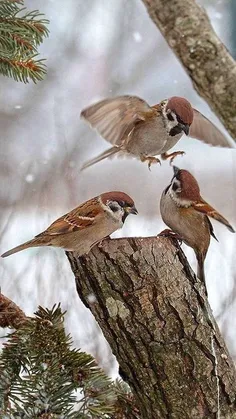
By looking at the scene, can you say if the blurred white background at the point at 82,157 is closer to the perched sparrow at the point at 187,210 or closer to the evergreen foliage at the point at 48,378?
the perched sparrow at the point at 187,210

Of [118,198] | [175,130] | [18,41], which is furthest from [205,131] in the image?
[18,41]

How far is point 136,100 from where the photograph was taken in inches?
53.1

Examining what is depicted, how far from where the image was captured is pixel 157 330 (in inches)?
49.0

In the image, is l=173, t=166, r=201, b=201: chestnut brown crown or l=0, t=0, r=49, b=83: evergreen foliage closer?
l=0, t=0, r=49, b=83: evergreen foliage

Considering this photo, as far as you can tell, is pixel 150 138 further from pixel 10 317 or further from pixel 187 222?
pixel 10 317

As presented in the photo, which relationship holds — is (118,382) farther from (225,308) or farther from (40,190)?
(40,190)

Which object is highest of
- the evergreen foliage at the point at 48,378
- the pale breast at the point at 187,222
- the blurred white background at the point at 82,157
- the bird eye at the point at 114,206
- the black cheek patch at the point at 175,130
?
the blurred white background at the point at 82,157

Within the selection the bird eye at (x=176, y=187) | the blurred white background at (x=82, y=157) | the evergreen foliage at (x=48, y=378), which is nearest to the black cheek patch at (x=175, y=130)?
the bird eye at (x=176, y=187)

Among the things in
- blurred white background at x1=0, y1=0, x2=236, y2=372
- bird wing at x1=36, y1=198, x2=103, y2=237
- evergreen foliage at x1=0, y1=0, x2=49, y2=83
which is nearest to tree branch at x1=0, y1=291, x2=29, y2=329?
bird wing at x1=36, y1=198, x2=103, y2=237

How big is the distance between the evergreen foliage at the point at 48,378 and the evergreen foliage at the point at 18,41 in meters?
0.42

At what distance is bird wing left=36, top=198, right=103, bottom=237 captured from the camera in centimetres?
145

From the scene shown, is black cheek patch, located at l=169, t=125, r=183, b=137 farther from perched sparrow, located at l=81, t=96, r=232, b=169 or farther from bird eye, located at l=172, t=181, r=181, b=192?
bird eye, located at l=172, t=181, r=181, b=192

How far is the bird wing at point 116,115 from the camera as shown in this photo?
1288 mm

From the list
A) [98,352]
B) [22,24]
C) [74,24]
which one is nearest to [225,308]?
[98,352]
